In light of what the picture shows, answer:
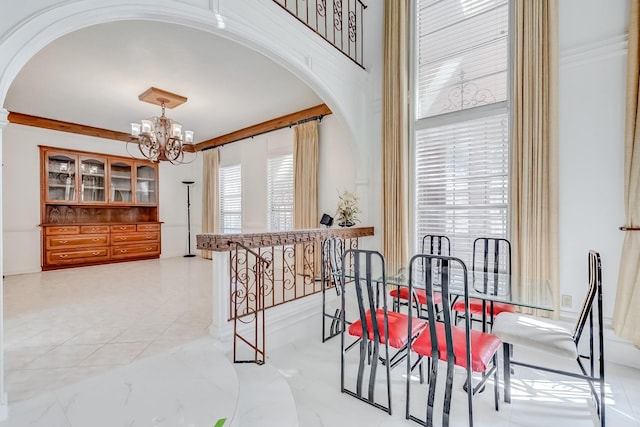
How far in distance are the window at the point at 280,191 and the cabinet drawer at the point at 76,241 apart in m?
3.49

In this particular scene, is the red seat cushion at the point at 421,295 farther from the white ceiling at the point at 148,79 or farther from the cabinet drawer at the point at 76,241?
the cabinet drawer at the point at 76,241

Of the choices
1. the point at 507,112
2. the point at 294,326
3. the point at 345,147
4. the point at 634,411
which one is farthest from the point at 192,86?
the point at 634,411

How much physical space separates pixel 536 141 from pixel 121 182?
742 cm

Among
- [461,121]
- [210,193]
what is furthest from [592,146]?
[210,193]

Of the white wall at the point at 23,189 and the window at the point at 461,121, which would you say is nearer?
the window at the point at 461,121

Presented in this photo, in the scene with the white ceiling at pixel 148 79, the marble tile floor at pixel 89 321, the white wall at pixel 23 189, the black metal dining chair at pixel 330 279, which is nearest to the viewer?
the marble tile floor at pixel 89 321

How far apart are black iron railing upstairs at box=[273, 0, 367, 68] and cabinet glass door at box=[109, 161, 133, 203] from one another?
5.17 meters

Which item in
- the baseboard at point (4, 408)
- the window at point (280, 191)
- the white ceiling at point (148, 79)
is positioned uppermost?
the white ceiling at point (148, 79)

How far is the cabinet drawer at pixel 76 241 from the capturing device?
546 centimetres

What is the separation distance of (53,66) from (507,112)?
203 inches

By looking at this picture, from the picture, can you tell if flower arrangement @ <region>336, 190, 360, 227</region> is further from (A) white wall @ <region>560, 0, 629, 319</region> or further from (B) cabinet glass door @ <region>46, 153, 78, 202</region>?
(B) cabinet glass door @ <region>46, 153, 78, 202</region>

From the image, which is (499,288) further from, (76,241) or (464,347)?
(76,241)

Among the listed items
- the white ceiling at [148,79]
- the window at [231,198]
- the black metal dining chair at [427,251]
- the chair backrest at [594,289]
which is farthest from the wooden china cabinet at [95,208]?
the chair backrest at [594,289]

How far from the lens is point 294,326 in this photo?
9.88 feet
